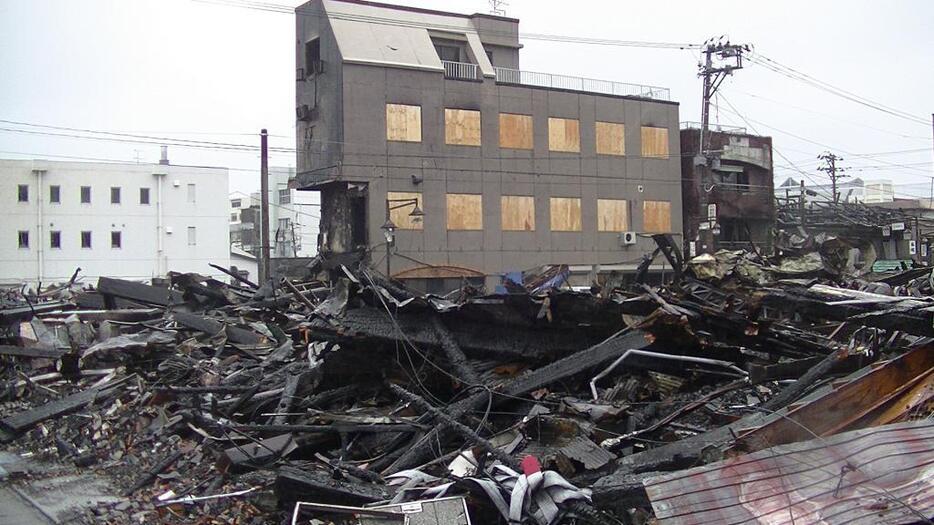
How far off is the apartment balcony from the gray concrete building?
4.0 inches

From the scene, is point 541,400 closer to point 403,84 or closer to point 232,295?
point 232,295

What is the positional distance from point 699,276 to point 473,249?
998 inches

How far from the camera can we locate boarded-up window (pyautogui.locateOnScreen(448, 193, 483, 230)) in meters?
34.8

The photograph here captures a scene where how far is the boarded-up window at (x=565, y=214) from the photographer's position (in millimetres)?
37406

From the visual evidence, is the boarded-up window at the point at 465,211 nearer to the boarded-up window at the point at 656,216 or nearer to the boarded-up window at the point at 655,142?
the boarded-up window at the point at 656,216

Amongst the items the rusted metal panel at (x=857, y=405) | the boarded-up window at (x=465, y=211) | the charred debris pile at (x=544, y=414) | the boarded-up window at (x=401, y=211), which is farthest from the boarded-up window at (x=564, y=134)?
the rusted metal panel at (x=857, y=405)

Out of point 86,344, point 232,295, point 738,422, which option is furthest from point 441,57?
point 738,422

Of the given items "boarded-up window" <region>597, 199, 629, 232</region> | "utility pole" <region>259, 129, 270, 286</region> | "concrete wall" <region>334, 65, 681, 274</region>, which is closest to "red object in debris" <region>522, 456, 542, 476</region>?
"utility pole" <region>259, 129, 270, 286</region>

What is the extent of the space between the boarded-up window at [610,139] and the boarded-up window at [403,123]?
379 inches

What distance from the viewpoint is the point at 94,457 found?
10.0 meters

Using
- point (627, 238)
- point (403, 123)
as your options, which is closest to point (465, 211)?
point (403, 123)

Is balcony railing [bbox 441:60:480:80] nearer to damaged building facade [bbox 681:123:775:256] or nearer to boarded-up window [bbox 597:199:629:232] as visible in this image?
boarded-up window [bbox 597:199:629:232]

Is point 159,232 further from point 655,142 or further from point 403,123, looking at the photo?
point 655,142

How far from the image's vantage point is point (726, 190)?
42438mm
